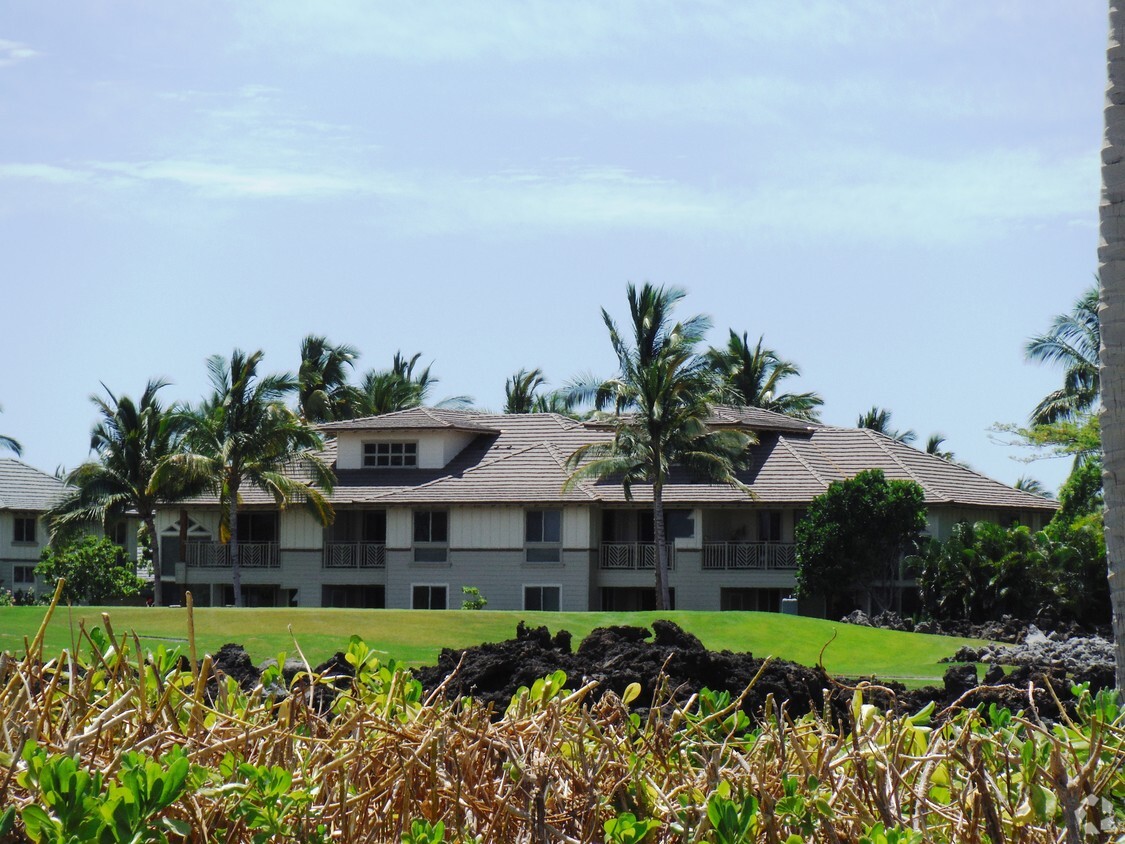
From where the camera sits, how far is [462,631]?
2402 centimetres

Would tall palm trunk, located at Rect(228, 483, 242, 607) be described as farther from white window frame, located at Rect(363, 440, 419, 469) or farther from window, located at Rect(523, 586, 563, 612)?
window, located at Rect(523, 586, 563, 612)

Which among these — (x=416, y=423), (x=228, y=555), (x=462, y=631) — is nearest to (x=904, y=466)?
(x=416, y=423)

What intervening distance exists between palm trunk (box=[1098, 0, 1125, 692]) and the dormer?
41.2 m

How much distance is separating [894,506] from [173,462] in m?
23.0

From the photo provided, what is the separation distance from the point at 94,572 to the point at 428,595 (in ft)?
34.0

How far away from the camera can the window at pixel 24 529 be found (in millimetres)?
62312

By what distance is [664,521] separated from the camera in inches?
1823

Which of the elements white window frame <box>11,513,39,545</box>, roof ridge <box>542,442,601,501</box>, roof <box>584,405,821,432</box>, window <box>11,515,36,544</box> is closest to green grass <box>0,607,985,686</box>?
roof ridge <box>542,442,601,501</box>

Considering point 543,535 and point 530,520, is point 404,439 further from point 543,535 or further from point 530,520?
point 543,535

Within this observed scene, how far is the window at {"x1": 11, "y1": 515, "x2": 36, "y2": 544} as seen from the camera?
6231cm

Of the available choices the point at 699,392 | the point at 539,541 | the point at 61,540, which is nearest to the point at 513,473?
the point at 539,541

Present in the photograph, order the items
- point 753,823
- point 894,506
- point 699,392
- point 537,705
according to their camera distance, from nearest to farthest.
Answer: point 753,823
point 537,705
point 894,506
point 699,392

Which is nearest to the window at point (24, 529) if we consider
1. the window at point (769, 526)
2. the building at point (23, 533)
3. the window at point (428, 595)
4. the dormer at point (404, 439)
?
Result: the building at point (23, 533)

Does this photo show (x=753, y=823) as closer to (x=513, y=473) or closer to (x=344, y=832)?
(x=344, y=832)
